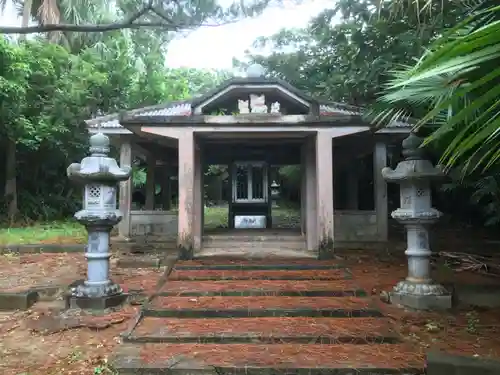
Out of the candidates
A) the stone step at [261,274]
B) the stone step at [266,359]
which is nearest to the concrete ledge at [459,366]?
the stone step at [266,359]

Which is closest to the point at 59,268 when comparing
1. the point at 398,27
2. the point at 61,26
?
the point at 61,26

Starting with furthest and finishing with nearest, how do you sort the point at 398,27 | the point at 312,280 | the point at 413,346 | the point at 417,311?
the point at 398,27
the point at 312,280
the point at 417,311
the point at 413,346

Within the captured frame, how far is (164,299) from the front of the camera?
5547 millimetres

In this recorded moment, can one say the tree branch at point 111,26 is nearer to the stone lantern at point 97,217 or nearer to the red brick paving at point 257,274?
the stone lantern at point 97,217

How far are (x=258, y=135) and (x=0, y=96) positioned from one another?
8478 millimetres

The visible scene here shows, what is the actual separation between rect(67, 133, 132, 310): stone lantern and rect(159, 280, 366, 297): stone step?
0.86m

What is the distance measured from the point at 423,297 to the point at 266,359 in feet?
8.32

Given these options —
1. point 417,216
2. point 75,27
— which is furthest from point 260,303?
point 75,27

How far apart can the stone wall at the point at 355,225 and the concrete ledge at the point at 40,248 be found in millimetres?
6004

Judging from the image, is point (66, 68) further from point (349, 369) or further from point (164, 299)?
point (349, 369)

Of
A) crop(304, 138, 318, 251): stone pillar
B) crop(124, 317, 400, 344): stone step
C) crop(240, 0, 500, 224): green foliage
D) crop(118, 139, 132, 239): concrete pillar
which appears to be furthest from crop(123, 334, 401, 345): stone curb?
crop(118, 139, 132, 239): concrete pillar

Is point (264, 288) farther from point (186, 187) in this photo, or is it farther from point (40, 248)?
point (40, 248)

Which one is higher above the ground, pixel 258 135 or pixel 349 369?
pixel 258 135

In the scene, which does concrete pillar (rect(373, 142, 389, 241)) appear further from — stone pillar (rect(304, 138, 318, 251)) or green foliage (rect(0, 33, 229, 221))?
green foliage (rect(0, 33, 229, 221))
